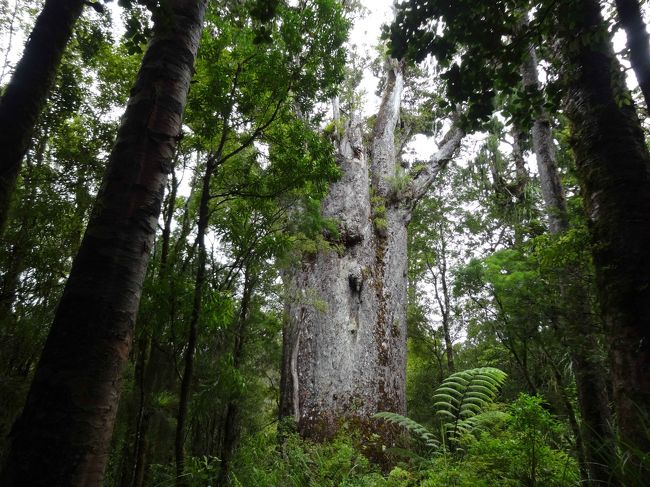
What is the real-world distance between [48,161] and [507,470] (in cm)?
832

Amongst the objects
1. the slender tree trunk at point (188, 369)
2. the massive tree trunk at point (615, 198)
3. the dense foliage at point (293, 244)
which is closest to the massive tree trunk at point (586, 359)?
the dense foliage at point (293, 244)

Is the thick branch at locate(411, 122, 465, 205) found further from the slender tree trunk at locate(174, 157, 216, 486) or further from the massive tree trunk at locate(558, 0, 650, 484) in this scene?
the massive tree trunk at locate(558, 0, 650, 484)

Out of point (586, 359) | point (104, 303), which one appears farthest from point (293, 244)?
point (104, 303)

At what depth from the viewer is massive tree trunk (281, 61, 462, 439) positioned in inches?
260

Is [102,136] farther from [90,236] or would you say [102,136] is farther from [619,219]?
[619,219]

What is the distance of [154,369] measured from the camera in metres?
6.20

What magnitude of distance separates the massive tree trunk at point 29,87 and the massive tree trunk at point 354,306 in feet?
18.0

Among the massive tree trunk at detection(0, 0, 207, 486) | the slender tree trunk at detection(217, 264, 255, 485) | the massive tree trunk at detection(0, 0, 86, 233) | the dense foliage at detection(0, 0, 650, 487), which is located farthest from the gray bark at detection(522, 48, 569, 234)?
the massive tree trunk at detection(0, 0, 86, 233)

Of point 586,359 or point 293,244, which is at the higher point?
point 293,244

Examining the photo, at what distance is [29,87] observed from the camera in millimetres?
1989

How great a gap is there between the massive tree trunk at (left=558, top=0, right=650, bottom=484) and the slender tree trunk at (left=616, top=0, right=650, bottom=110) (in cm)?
30

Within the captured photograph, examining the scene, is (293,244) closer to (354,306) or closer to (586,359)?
(354,306)

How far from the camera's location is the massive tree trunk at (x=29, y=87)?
1.90 m

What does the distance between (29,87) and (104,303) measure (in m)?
1.50
